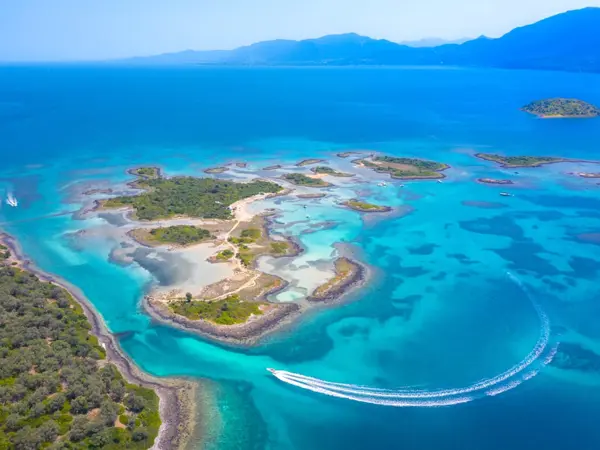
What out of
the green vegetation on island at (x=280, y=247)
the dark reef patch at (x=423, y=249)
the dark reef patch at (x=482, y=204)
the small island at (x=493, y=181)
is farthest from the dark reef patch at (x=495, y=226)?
the green vegetation on island at (x=280, y=247)

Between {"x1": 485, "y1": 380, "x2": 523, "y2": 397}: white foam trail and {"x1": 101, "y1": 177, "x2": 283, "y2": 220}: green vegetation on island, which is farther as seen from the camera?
{"x1": 101, "y1": 177, "x2": 283, "y2": 220}: green vegetation on island

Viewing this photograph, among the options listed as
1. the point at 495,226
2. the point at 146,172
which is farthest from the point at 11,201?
Answer: the point at 495,226

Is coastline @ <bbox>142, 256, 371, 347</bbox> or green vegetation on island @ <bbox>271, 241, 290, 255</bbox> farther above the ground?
green vegetation on island @ <bbox>271, 241, 290, 255</bbox>

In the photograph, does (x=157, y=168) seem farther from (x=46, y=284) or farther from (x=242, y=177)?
(x=46, y=284)

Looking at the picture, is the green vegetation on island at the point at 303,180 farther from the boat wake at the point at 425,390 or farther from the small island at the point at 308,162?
the boat wake at the point at 425,390

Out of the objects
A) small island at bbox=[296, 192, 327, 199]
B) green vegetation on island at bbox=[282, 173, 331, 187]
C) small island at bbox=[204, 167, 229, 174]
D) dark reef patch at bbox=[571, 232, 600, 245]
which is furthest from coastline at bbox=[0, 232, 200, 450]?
dark reef patch at bbox=[571, 232, 600, 245]

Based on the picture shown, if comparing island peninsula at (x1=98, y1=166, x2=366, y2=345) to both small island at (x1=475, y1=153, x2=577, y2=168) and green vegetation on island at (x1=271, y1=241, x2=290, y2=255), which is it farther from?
small island at (x1=475, y1=153, x2=577, y2=168)

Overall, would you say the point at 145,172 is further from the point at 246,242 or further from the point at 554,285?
the point at 554,285
